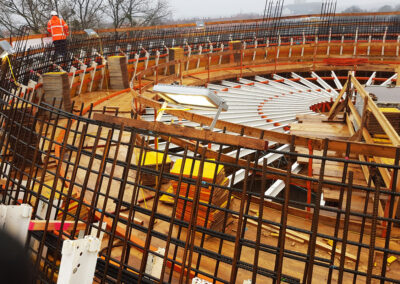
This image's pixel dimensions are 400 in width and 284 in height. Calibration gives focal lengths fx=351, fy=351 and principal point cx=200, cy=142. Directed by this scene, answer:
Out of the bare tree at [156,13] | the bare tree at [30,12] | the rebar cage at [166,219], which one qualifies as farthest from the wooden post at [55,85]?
the bare tree at [156,13]

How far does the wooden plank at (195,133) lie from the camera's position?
302 cm

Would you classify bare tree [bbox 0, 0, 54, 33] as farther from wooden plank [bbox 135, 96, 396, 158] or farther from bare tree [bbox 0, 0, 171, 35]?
wooden plank [bbox 135, 96, 396, 158]

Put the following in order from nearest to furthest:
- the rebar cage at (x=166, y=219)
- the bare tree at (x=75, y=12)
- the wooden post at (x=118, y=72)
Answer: the rebar cage at (x=166, y=219) < the wooden post at (x=118, y=72) < the bare tree at (x=75, y=12)

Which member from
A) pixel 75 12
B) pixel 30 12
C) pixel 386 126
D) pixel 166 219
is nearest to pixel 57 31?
pixel 166 219

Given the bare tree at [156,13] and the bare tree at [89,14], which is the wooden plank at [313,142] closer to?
the bare tree at [89,14]

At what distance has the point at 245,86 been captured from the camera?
43.1 feet

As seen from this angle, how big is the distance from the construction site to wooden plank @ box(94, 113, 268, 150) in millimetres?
13

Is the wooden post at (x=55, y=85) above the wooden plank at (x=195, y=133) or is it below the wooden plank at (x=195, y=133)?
above

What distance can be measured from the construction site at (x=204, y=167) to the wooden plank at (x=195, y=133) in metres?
0.01

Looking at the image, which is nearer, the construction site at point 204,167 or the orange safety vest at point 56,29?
the construction site at point 204,167

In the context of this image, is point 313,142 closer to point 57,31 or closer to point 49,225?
point 49,225

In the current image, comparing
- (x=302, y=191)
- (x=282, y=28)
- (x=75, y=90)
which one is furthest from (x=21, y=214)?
(x=282, y=28)

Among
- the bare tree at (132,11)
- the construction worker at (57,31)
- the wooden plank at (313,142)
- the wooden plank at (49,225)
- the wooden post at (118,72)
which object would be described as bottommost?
the wooden plank at (49,225)

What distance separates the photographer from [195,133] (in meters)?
3.27
